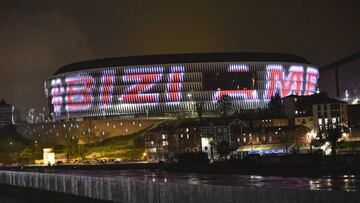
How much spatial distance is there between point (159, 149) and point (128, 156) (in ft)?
24.0

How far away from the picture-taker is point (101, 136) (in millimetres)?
194875

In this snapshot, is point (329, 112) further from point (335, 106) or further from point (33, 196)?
point (33, 196)

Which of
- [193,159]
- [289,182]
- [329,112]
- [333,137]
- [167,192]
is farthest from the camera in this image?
[329,112]

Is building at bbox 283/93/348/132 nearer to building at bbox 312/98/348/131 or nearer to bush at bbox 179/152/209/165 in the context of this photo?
building at bbox 312/98/348/131

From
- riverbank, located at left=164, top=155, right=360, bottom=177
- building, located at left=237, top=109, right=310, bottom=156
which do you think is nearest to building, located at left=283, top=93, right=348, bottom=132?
building, located at left=237, top=109, right=310, bottom=156

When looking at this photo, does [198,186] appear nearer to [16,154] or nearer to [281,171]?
[281,171]

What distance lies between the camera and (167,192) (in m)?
28.1

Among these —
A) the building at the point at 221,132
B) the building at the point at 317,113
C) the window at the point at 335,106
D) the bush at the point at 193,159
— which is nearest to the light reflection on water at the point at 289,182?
the bush at the point at 193,159

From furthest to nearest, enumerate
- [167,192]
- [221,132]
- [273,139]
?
[221,132]
[273,139]
[167,192]

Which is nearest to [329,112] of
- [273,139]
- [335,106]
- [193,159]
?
[335,106]

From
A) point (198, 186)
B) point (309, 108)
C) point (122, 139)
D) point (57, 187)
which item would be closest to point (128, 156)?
point (122, 139)

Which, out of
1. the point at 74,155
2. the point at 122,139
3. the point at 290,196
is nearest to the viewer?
the point at 290,196

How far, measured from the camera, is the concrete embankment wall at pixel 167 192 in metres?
18.2

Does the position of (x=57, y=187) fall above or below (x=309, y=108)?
below
